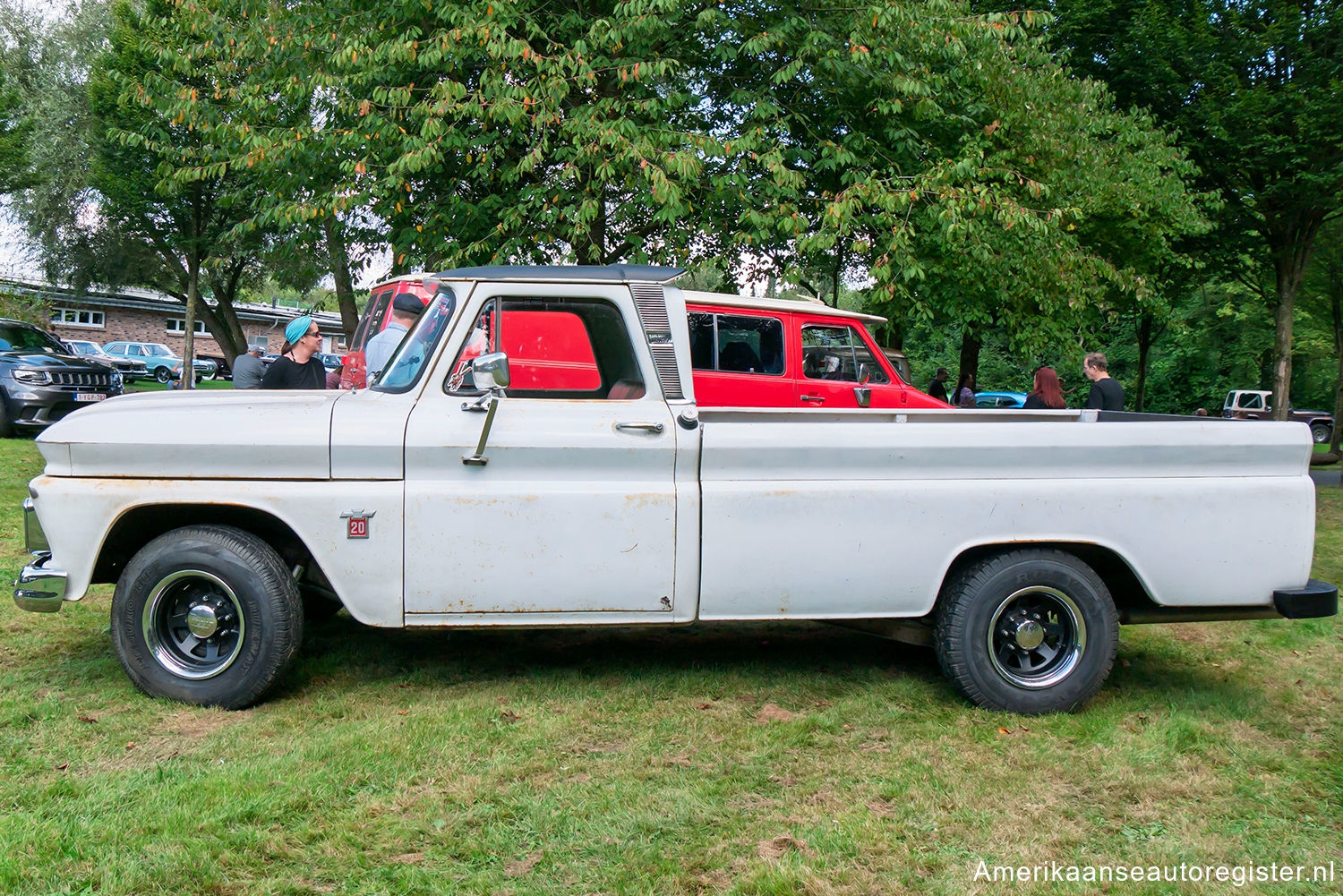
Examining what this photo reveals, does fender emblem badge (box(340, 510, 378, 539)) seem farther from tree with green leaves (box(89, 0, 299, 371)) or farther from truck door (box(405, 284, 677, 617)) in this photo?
tree with green leaves (box(89, 0, 299, 371))

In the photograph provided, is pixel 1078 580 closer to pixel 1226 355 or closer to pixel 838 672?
pixel 838 672

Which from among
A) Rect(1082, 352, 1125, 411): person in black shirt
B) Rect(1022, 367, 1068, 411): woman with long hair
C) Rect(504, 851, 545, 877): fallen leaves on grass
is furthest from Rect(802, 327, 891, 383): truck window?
Rect(504, 851, 545, 877): fallen leaves on grass

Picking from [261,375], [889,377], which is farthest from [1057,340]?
[261,375]

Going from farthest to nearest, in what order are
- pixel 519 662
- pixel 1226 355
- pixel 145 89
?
pixel 1226 355 < pixel 145 89 < pixel 519 662

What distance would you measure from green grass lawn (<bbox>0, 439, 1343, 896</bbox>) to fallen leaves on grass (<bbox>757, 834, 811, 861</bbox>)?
1 cm

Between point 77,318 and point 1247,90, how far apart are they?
53.1 meters

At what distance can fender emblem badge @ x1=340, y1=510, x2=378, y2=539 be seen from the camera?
14.3 ft

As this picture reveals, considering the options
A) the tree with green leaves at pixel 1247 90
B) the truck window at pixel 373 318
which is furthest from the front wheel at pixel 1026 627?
the tree with green leaves at pixel 1247 90

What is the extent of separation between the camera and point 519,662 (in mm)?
5363

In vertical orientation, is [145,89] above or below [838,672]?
above

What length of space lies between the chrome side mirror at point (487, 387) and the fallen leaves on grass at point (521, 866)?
172cm

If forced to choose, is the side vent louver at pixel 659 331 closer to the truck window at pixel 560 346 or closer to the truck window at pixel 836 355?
the truck window at pixel 560 346

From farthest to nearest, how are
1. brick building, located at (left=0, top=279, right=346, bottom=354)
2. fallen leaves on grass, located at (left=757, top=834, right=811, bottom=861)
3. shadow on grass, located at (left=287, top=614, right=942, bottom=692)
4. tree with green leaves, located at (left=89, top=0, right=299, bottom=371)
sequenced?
brick building, located at (left=0, top=279, right=346, bottom=354), tree with green leaves, located at (left=89, top=0, right=299, bottom=371), shadow on grass, located at (left=287, top=614, right=942, bottom=692), fallen leaves on grass, located at (left=757, top=834, right=811, bottom=861)

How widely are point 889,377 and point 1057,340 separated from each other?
6.61m
